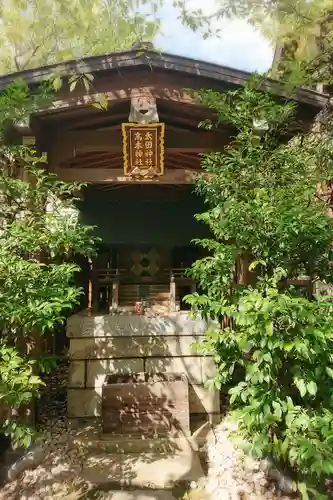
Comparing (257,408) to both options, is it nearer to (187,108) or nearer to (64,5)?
(187,108)

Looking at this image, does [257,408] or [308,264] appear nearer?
[257,408]

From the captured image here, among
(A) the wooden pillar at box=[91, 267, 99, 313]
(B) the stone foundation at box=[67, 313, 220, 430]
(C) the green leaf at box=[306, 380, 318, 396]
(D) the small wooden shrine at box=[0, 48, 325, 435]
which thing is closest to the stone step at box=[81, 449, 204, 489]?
(D) the small wooden shrine at box=[0, 48, 325, 435]

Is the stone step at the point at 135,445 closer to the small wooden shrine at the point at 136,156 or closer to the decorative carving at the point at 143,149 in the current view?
the small wooden shrine at the point at 136,156

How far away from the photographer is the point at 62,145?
5840mm


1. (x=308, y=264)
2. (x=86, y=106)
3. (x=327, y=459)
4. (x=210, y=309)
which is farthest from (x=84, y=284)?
(x=327, y=459)

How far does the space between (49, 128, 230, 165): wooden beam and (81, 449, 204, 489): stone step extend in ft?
15.2

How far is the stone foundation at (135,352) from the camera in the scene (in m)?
5.70

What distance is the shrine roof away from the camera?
502cm

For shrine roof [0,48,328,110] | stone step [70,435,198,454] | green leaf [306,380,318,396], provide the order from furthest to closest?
shrine roof [0,48,328,110], stone step [70,435,198,454], green leaf [306,380,318,396]

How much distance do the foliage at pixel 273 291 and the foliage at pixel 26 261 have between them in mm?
1617

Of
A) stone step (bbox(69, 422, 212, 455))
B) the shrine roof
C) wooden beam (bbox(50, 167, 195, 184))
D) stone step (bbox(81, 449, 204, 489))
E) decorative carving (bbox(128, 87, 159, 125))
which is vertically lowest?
stone step (bbox(81, 449, 204, 489))

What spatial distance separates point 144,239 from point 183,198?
1664mm

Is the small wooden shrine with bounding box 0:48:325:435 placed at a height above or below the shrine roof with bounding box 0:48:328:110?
below

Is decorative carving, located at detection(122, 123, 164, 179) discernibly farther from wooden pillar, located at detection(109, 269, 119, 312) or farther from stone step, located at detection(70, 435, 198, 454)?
stone step, located at detection(70, 435, 198, 454)
